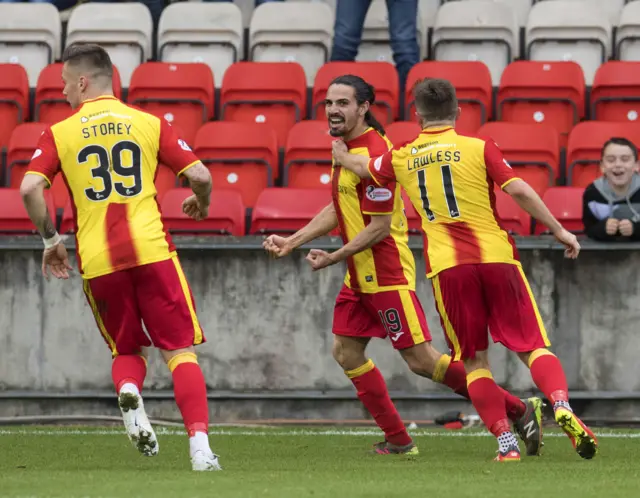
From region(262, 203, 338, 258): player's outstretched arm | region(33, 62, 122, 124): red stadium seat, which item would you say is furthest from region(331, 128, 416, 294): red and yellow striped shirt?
region(33, 62, 122, 124): red stadium seat

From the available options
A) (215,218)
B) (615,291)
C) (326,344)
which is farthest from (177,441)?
(615,291)

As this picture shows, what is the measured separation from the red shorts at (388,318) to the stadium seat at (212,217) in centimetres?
282

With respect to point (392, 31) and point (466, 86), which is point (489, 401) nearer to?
point (466, 86)

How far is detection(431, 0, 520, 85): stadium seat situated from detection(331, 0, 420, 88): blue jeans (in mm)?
544

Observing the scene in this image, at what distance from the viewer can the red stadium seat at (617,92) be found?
12820 millimetres

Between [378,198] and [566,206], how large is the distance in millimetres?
3314

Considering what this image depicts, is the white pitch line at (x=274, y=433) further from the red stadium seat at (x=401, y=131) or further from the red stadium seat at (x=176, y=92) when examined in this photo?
the red stadium seat at (x=176, y=92)

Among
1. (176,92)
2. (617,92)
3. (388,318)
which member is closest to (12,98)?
(176,92)

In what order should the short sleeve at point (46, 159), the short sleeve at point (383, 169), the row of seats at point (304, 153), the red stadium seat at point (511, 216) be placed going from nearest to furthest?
the short sleeve at point (46, 159) → the short sleeve at point (383, 169) → the red stadium seat at point (511, 216) → the row of seats at point (304, 153)

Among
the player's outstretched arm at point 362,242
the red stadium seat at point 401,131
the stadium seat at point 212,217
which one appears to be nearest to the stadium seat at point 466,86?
the red stadium seat at point 401,131

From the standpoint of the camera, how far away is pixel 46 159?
6930 mm

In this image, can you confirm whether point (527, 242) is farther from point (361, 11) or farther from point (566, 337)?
point (361, 11)

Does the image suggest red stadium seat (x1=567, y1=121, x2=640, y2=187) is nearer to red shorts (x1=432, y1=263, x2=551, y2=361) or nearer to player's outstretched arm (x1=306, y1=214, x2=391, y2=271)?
player's outstretched arm (x1=306, y1=214, x2=391, y2=271)

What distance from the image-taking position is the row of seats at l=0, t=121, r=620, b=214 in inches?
465
